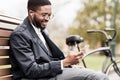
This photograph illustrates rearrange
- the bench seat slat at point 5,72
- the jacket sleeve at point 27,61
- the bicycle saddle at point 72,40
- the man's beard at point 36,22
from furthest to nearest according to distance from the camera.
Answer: the bicycle saddle at point 72,40 → the man's beard at point 36,22 → the bench seat slat at point 5,72 → the jacket sleeve at point 27,61

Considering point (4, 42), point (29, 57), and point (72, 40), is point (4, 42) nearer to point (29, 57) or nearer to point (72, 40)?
point (29, 57)

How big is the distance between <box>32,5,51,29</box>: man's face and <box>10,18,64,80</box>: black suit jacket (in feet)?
0.31

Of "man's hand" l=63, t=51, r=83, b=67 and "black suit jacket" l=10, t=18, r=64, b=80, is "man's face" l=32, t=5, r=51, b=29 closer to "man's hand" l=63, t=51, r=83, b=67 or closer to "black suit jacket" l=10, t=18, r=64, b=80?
"black suit jacket" l=10, t=18, r=64, b=80

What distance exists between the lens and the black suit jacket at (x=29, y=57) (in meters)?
3.59

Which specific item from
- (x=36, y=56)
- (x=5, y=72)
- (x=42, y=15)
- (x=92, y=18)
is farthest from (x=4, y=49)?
(x=92, y=18)

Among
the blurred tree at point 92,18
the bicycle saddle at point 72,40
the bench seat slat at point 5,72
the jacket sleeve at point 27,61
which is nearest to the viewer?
the jacket sleeve at point 27,61

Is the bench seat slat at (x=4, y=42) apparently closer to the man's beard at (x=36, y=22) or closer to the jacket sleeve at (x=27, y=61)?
the jacket sleeve at (x=27, y=61)

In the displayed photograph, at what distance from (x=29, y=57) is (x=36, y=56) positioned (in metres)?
0.15

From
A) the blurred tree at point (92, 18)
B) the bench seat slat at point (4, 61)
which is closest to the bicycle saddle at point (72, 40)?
the bench seat slat at point (4, 61)

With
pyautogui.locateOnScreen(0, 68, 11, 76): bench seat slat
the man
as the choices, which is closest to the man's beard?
the man

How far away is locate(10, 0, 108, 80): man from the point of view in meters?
3.61

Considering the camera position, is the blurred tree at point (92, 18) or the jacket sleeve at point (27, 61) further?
the blurred tree at point (92, 18)

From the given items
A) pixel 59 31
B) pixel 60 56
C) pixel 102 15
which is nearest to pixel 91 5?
pixel 102 15

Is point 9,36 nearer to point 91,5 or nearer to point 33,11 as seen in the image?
point 33,11
